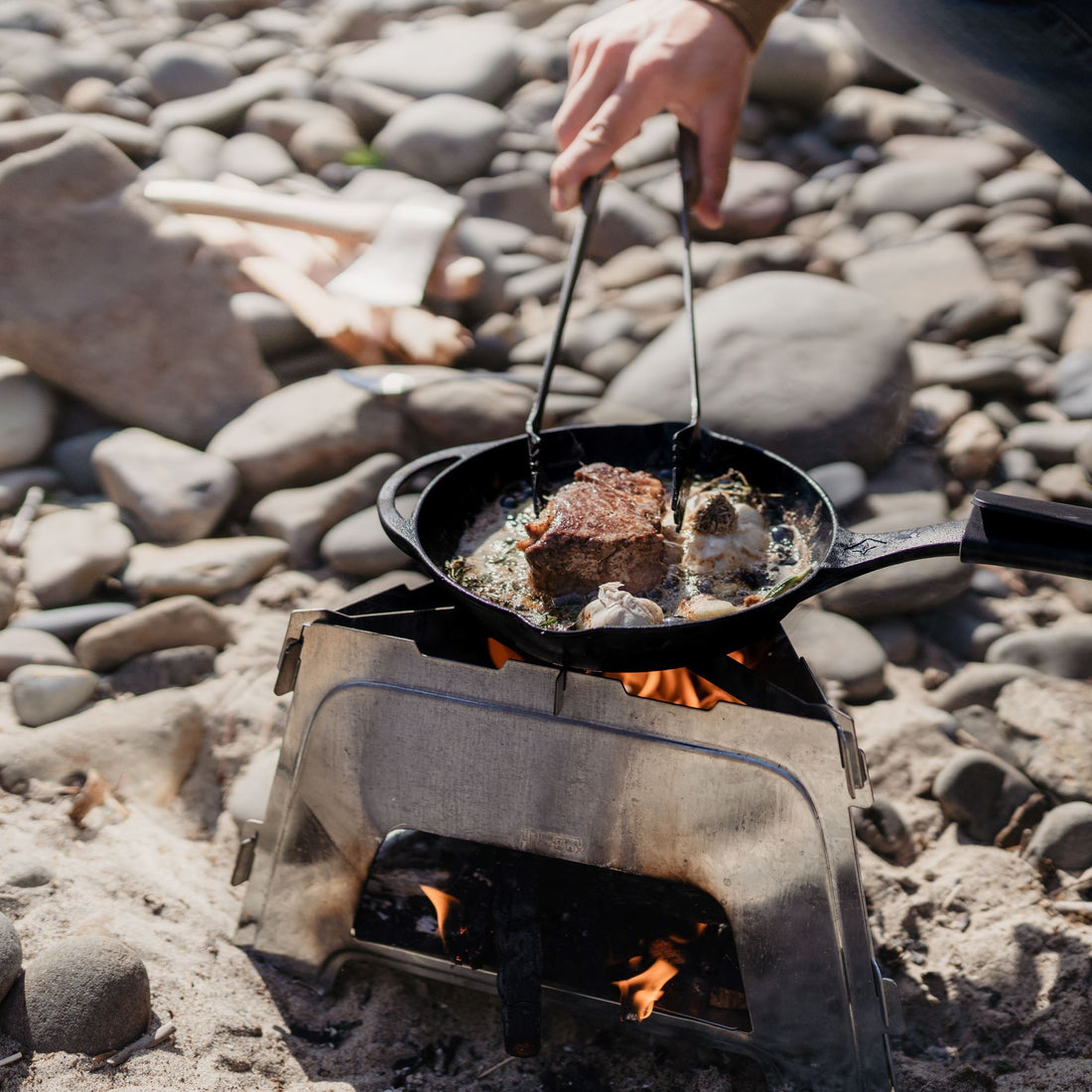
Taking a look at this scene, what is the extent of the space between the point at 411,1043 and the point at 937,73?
3.31 m

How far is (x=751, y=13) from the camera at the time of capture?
2.54 metres

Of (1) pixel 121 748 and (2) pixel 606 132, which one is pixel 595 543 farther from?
(1) pixel 121 748

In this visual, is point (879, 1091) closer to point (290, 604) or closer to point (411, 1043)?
point (411, 1043)

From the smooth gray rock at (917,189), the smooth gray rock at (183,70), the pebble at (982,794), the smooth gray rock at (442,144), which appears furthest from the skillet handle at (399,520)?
the smooth gray rock at (183,70)

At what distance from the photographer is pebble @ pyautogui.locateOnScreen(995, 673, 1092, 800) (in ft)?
8.55

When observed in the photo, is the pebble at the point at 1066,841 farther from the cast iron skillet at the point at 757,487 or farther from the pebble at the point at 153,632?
the pebble at the point at 153,632

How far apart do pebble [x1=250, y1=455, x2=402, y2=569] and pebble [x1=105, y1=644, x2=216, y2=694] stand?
64cm

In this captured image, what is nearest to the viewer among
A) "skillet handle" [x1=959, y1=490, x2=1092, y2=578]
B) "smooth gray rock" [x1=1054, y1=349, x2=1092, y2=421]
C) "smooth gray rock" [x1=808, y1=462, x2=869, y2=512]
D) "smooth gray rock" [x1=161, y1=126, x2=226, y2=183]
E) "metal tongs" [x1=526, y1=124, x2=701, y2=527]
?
"skillet handle" [x1=959, y1=490, x2=1092, y2=578]

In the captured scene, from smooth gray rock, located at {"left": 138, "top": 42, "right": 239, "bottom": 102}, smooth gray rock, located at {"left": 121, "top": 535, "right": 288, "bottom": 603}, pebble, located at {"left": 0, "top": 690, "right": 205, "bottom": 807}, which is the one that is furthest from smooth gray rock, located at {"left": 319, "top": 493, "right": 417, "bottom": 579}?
smooth gray rock, located at {"left": 138, "top": 42, "right": 239, "bottom": 102}

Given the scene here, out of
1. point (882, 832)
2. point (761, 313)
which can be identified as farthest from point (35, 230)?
point (882, 832)

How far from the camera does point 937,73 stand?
10.2 ft

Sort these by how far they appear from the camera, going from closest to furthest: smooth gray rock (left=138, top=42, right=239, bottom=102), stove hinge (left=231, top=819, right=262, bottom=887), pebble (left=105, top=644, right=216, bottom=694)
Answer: stove hinge (left=231, top=819, right=262, bottom=887)
pebble (left=105, top=644, right=216, bottom=694)
smooth gray rock (left=138, top=42, right=239, bottom=102)

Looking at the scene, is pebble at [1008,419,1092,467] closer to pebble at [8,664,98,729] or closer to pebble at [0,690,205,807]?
pebble at [0,690,205,807]

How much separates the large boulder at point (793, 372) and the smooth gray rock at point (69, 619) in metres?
2.24
